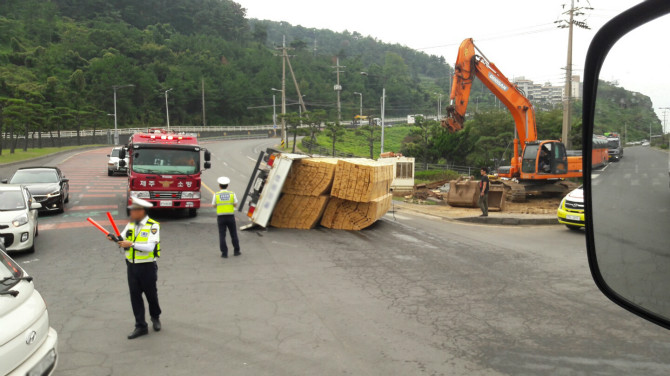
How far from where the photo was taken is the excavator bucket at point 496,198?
66.5 ft

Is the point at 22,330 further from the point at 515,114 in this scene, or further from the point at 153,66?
the point at 153,66

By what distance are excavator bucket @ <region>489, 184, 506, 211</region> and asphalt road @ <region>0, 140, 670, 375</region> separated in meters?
6.11

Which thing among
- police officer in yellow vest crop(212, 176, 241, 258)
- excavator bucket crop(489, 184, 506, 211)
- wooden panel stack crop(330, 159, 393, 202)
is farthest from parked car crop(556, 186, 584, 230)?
police officer in yellow vest crop(212, 176, 241, 258)

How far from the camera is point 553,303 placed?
8.05 meters

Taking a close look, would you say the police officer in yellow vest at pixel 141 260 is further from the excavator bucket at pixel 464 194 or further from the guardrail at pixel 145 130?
the guardrail at pixel 145 130

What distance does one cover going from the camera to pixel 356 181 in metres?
14.9

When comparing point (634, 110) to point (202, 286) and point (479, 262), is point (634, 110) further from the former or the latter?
point (479, 262)

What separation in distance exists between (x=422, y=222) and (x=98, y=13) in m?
126

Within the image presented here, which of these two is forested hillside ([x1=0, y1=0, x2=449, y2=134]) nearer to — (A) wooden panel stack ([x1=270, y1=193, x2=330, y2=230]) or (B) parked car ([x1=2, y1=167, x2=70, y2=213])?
(B) parked car ([x1=2, y1=167, x2=70, y2=213])

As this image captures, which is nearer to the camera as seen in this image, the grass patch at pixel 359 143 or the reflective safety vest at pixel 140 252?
the reflective safety vest at pixel 140 252

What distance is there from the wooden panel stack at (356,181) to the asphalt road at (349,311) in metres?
1.49

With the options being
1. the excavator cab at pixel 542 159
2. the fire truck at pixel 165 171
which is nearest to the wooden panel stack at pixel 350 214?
the fire truck at pixel 165 171

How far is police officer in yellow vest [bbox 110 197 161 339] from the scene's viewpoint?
267 inches

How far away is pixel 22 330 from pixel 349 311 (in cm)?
447
